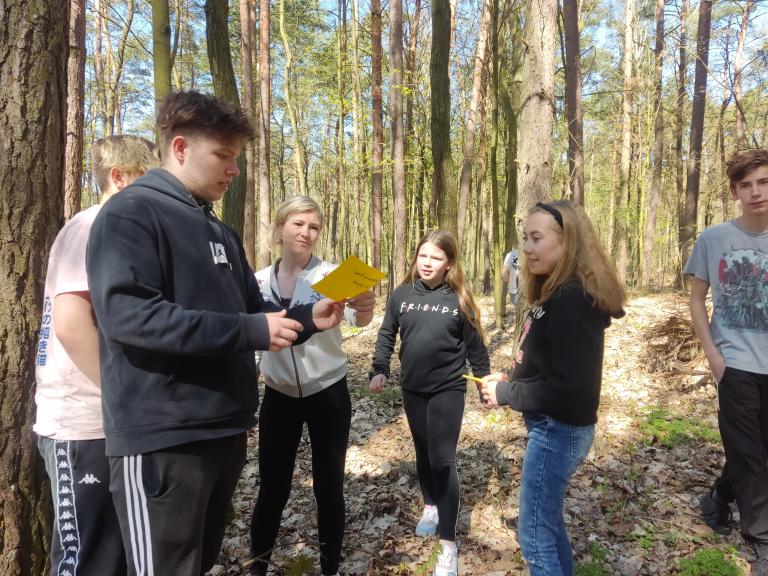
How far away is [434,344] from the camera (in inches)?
116

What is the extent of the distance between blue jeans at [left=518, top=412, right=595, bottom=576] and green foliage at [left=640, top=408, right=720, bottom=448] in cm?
331

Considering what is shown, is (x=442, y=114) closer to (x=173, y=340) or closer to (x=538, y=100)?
(x=538, y=100)

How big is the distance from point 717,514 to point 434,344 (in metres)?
2.36

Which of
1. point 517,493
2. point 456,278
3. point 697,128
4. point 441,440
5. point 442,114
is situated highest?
point 697,128

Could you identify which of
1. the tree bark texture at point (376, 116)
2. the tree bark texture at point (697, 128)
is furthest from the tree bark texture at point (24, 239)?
the tree bark texture at point (697, 128)

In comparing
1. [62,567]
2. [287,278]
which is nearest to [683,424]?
[287,278]

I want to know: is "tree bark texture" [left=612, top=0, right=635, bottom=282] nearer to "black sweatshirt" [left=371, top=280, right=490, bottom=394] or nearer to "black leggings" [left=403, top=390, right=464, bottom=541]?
"black sweatshirt" [left=371, top=280, right=490, bottom=394]

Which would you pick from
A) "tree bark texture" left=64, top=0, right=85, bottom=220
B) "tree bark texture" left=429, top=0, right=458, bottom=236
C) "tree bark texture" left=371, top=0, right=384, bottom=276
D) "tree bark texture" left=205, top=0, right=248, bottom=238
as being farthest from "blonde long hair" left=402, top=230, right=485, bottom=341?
"tree bark texture" left=371, top=0, right=384, bottom=276

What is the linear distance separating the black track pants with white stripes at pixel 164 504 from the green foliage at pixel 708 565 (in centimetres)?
284

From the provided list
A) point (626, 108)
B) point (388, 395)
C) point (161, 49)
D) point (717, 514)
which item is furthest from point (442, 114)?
point (626, 108)

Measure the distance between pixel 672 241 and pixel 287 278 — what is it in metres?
24.6

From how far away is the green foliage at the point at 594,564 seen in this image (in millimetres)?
2733

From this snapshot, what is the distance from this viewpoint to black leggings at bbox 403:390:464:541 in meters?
2.79

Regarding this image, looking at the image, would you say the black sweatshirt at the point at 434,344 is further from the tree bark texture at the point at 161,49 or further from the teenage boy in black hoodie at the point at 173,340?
the tree bark texture at the point at 161,49
